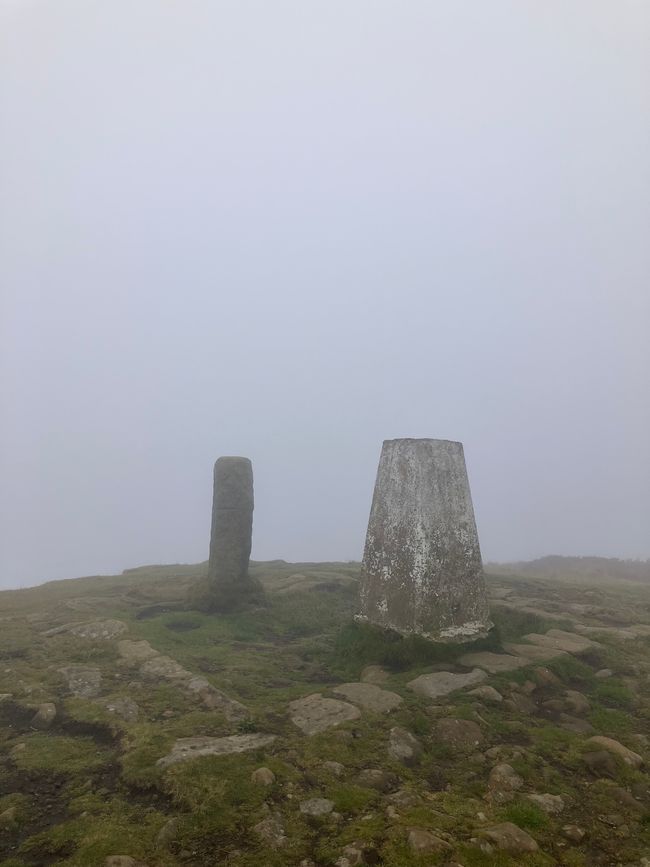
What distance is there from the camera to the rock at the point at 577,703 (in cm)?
686

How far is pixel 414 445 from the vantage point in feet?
29.4

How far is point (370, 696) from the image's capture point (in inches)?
279

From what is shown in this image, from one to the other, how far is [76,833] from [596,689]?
645 centimetres

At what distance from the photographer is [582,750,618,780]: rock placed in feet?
17.5

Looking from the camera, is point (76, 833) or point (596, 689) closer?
point (76, 833)

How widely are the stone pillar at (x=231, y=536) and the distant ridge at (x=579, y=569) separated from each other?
35.0ft

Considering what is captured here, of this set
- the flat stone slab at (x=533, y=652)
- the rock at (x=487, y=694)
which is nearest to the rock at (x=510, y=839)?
the rock at (x=487, y=694)

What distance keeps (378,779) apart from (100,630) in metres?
6.58

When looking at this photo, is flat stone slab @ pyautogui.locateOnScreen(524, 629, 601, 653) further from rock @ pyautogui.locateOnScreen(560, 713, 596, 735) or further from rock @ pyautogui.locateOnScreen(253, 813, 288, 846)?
rock @ pyautogui.locateOnScreen(253, 813, 288, 846)

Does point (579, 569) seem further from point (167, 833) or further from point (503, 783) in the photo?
point (167, 833)

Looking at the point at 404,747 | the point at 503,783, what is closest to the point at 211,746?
the point at 404,747

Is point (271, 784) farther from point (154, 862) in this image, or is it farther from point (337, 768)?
point (154, 862)

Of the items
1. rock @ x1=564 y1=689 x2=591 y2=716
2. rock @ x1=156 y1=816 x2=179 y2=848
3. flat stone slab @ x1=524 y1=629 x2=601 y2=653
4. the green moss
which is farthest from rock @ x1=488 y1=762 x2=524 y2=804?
flat stone slab @ x1=524 y1=629 x2=601 y2=653

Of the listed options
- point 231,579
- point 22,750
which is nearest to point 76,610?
point 231,579
